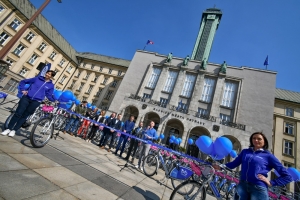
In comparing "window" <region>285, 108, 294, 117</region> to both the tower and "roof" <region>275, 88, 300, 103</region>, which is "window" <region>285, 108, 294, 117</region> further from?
the tower

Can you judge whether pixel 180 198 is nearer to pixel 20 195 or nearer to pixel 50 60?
pixel 20 195

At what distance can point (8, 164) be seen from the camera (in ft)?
7.86

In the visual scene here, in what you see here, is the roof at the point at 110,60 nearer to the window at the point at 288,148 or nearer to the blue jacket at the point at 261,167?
the window at the point at 288,148

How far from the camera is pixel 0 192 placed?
1.67 m

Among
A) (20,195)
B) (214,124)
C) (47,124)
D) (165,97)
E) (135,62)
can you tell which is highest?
(135,62)

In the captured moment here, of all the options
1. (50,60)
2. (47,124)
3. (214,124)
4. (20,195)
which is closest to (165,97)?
(214,124)

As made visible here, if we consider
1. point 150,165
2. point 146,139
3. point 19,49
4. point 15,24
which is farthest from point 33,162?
point 15,24

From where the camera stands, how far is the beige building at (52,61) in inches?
980

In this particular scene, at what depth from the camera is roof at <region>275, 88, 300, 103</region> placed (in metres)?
28.6

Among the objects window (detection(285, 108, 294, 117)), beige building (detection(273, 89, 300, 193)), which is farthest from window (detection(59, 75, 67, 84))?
window (detection(285, 108, 294, 117))

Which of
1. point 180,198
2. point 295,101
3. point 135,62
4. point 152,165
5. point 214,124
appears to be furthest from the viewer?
point 135,62

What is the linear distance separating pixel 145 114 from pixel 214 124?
31.6ft

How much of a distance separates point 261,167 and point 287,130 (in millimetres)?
33535

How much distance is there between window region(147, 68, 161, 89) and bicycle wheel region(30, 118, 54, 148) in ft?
76.5
